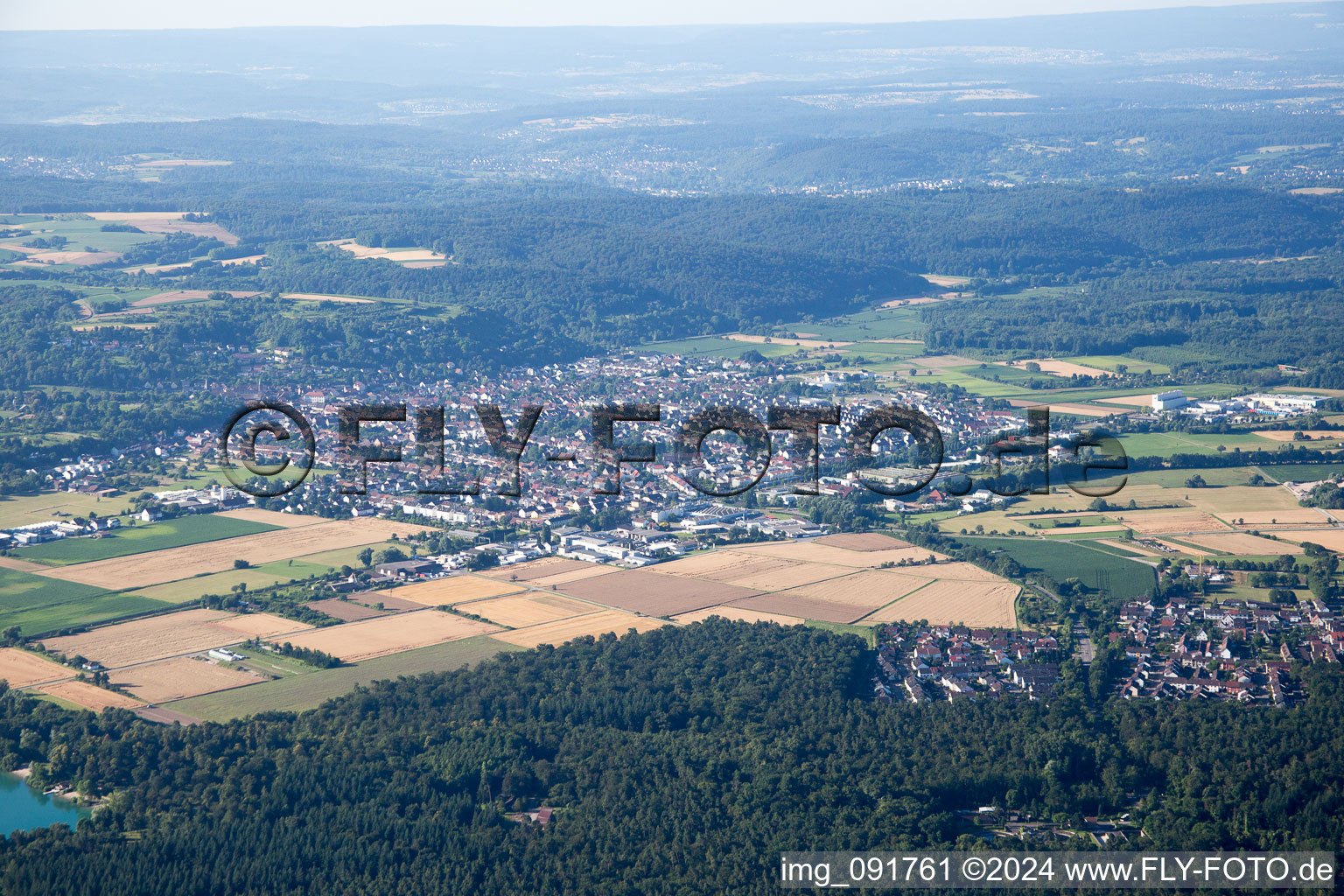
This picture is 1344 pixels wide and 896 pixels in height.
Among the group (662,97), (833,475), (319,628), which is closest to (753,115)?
(662,97)

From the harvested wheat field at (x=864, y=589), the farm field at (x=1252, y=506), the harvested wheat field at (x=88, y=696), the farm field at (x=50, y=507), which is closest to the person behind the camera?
the harvested wheat field at (x=88, y=696)

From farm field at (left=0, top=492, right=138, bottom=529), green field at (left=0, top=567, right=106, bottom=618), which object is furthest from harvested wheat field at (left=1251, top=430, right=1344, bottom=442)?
green field at (left=0, top=567, right=106, bottom=618)

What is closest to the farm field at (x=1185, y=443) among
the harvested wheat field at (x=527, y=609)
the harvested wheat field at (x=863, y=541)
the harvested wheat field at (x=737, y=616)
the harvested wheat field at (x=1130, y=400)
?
the harvested wheat field at (x=1130, y=400)

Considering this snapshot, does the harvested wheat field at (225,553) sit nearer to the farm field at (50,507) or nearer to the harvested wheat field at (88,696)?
the farm field at (50,507)

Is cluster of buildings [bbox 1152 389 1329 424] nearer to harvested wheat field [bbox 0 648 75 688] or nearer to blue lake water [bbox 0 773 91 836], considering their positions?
harvested wheat field [bbox 0 648 75 688]

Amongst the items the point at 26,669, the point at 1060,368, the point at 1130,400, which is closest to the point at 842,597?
the point at 26,669

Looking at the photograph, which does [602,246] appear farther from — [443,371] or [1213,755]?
[1213,755]
